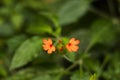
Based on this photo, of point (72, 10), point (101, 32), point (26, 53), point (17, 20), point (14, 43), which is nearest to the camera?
point (26, 53)

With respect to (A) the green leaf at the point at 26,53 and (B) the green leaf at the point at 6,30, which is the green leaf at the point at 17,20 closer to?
(B) the green leaf at the point at 6,30

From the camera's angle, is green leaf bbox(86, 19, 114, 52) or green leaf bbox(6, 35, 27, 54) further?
green leaf bbox(86, 19, 114, 52)

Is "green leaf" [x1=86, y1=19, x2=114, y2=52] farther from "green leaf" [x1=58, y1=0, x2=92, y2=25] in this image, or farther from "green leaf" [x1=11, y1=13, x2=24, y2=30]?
"green leaf" [x1=11, y1=13, x2=24, y2=30]

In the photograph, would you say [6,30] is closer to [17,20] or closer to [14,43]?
[17,20]

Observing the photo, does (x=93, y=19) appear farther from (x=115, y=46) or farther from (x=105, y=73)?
(x=105, y=73)

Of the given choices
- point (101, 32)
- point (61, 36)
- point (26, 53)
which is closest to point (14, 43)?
point (26, 53)

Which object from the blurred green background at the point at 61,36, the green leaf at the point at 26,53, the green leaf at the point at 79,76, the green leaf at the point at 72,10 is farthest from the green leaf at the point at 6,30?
the green leaf at the point at 79,76

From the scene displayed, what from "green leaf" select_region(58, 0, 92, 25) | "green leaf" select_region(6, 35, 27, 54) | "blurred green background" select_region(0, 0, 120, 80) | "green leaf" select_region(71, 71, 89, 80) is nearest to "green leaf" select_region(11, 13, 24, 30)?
"blurred green background" select_region(0, 0, 120, 80)
